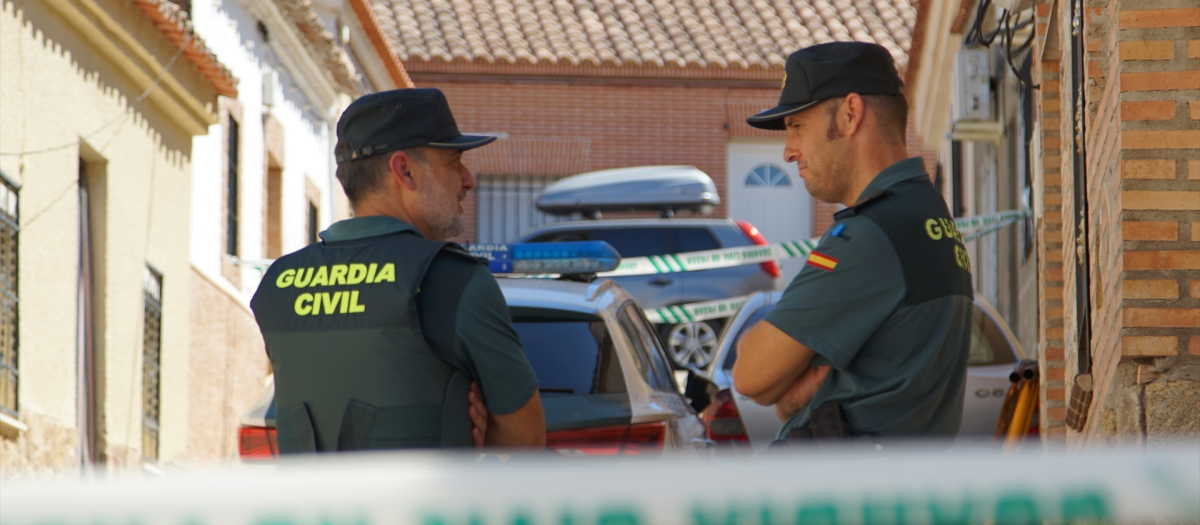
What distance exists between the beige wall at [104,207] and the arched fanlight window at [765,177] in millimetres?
17316

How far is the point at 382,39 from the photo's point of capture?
73.9 ft

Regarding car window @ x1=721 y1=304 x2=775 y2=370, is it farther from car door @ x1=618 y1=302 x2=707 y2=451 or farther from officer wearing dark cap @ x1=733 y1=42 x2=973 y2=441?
officer wearing dark cap @ x1=733 y1=42 x2=973 y2=441

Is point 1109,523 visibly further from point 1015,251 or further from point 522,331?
point 1015,251

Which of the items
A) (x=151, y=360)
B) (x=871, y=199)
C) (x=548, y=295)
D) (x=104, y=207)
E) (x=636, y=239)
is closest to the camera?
(x=871, y=199)

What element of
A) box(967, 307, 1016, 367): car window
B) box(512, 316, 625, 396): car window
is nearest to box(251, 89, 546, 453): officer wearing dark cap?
box(512, 316, 625, 396): car window

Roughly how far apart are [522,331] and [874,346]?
2810 millimetres

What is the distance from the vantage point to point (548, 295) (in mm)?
6254

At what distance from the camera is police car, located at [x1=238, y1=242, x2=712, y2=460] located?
5715 millimetres

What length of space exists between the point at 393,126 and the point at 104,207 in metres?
8.58

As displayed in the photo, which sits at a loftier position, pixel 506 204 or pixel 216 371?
pixel 506 204

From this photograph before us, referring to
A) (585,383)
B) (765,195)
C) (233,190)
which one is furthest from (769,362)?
(765,195)

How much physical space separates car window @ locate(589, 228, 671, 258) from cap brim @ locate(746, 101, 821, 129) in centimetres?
1554

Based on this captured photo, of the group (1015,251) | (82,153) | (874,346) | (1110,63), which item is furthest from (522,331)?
(1015,251)

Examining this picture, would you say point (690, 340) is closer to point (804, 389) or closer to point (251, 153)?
point (251, 153)
